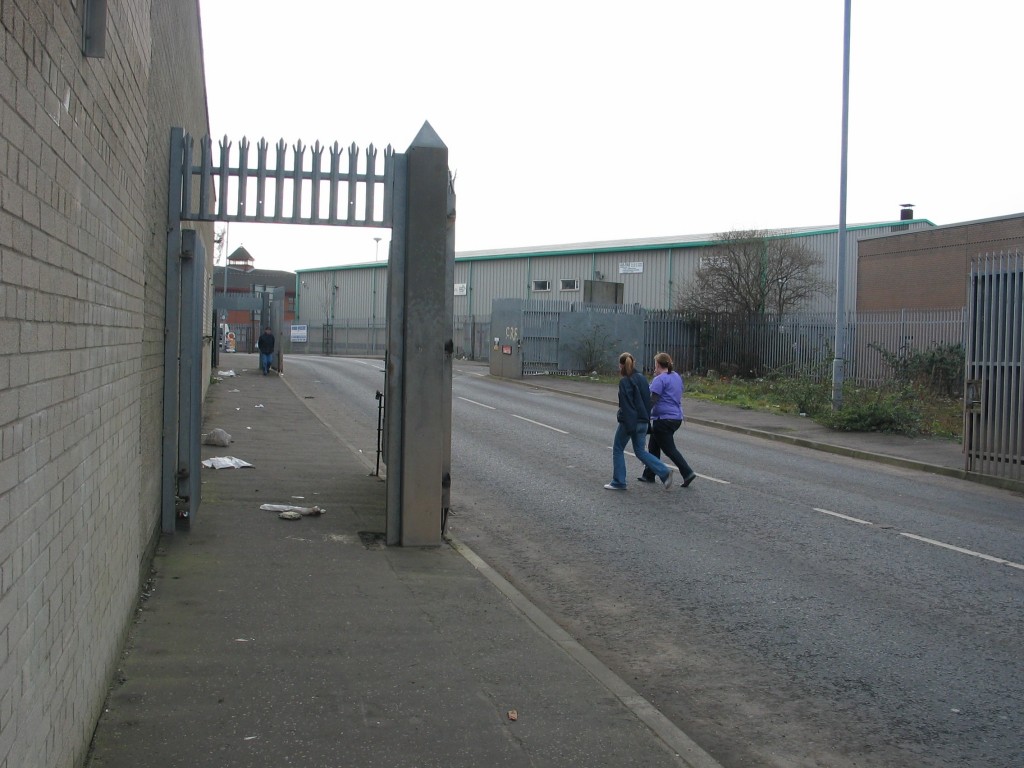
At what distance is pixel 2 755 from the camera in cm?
270

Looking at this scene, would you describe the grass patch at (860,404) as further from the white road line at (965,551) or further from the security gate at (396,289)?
the security gate at (396,289)

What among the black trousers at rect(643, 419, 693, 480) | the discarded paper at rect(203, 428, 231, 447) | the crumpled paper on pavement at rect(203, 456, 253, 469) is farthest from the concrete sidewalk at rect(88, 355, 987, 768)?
the discarded paper at rect(203, 428, 231, 447)

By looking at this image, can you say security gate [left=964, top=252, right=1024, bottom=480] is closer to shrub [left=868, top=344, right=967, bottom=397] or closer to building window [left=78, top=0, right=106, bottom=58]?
shrub [left=868, top=344, right=967, bottom=397]

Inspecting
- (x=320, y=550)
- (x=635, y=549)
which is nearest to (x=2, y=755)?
(x=320, y=550)

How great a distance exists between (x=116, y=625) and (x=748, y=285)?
117ft

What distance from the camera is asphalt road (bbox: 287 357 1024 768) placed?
5.16 meters

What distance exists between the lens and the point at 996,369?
47.5 feet

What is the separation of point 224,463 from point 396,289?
495 centimetres

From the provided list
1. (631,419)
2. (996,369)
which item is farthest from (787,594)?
(996,369)

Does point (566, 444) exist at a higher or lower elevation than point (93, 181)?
lower

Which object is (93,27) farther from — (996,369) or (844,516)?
(996,369)

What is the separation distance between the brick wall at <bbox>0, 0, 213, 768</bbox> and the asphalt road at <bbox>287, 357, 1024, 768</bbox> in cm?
295

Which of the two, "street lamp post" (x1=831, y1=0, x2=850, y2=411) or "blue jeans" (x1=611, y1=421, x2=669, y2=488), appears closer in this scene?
"blue jeans" (x1=611, y1=421, x2=669, y2=488)

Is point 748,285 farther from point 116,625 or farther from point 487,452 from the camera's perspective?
point 116,625
